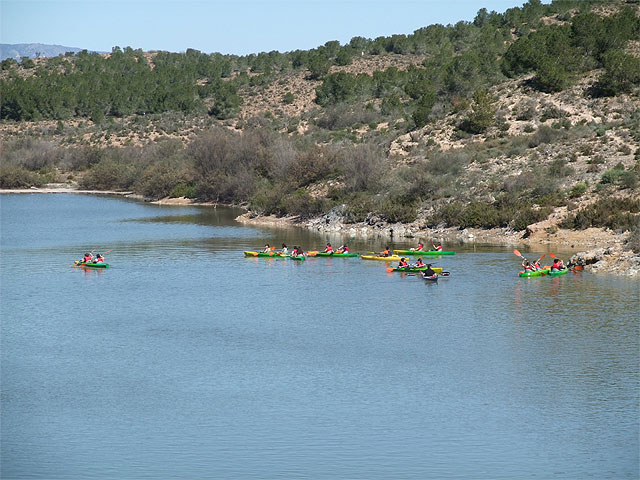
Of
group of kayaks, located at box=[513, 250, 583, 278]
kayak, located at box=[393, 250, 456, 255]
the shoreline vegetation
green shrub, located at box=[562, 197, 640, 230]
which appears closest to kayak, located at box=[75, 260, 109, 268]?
kayak, located at box=[393, 250, 456, 255]

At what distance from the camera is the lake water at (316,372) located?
79.8ft

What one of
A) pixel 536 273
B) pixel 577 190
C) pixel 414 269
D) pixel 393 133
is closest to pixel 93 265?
pixel 414 269

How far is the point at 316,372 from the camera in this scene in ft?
105

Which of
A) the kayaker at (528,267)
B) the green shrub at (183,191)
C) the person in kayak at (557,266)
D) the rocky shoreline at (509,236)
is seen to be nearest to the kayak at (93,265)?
the rocky shoreline at (509,236)

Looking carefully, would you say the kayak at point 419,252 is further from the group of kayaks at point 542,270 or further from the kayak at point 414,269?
the group of kayaks at point 542,270

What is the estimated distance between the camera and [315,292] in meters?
46.6

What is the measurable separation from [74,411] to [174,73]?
130 meters

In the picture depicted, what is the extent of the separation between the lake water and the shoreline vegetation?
1165 centimetres

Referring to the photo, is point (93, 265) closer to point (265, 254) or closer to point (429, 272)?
point (265, 254)

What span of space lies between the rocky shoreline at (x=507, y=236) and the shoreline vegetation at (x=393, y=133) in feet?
0.53

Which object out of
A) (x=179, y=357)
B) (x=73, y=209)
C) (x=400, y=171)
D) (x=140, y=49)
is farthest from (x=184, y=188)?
(x=140, y=49)

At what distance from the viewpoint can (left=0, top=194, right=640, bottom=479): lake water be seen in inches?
957

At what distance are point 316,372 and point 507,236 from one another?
32.8 metres

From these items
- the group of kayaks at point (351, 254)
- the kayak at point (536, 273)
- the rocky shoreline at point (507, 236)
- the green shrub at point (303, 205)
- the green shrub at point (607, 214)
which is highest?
the green shrub at point (303, 205)
